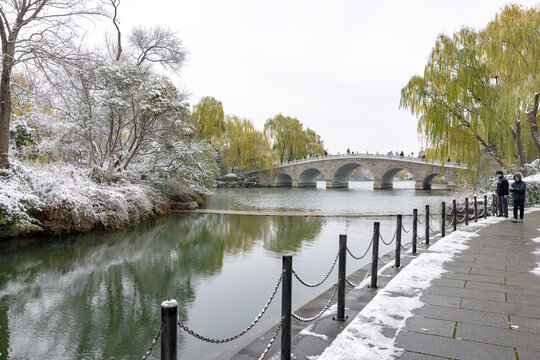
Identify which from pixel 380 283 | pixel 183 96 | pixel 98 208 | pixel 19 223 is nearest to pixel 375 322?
pixel 380 283

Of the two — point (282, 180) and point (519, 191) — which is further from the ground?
point (282, 180)

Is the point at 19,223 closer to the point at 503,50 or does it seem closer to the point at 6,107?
the point at 6,107

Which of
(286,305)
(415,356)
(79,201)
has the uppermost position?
(79,201)

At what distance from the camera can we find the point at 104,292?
5.80 m

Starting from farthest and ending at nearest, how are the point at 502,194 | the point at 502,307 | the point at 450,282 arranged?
the point at 502,194 → the point at 450,282 → the point at 502,307

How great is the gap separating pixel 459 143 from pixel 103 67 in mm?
13498

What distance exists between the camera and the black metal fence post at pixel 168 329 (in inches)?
70.0

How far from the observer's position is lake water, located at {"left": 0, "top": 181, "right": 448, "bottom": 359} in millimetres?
4125

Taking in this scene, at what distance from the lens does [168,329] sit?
5.85 feet

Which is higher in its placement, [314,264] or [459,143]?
[459,143]

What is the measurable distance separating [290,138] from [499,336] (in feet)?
135

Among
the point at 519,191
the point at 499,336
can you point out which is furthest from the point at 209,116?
the point at 499,336

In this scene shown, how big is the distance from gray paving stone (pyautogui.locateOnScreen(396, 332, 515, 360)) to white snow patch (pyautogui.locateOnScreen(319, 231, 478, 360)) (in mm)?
123

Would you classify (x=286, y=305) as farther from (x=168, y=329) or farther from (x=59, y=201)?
(x=59, y=201)
